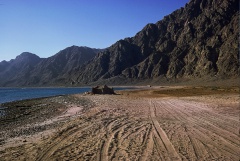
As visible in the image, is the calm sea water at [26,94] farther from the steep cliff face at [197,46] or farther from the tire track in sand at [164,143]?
the steep cliff face at [197,46]

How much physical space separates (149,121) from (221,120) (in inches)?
172

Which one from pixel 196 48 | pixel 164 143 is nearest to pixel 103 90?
pixel 164 143

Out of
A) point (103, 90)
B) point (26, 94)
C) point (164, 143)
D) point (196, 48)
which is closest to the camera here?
point (164, 143)

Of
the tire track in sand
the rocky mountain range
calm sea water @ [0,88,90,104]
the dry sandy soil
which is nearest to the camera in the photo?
the tire track in sand

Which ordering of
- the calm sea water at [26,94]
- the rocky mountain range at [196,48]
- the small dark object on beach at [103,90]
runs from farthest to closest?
the rocky mountain range at [196,48]
the calm sea water at [26,94]
the small dark object on beach at [103,90]

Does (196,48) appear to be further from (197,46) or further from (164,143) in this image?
(164,143)

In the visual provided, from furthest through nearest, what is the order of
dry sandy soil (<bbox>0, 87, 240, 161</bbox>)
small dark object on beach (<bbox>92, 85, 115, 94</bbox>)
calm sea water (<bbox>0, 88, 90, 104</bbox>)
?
1. calm sea water (<bbox>0, 88, 90, 104</bbox>)
2. small dark object on beach (<bbox>92, 85, 115, 94</bbox>)
3. dry sandy soil (<bbox>0, 87, 240, 161</bbox>)

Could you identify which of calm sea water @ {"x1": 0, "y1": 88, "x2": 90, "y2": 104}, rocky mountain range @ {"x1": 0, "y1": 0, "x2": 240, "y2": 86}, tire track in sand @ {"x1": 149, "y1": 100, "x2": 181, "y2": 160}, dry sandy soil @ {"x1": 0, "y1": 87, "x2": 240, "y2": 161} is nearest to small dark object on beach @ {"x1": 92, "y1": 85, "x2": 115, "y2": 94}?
calm sea water @ {"x1": 0, "y1": 88, "x2": 90, "y2": 104}

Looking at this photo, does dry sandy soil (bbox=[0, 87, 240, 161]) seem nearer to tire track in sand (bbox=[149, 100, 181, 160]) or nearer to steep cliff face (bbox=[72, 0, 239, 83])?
tire track in sand (bbox=[149, 100, 181, 160])

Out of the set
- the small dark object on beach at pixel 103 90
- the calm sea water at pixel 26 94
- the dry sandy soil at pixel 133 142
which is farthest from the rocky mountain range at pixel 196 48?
the dry sandy soil at pixel 133 142

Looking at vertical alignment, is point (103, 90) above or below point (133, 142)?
above

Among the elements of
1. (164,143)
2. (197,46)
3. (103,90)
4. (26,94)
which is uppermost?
(197,46)

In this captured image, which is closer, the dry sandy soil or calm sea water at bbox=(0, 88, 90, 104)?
the dry sandy soil

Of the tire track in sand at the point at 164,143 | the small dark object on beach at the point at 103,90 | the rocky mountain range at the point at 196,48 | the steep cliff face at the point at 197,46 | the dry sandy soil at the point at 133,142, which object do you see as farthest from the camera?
the steep cliff face at the point at 197,46
